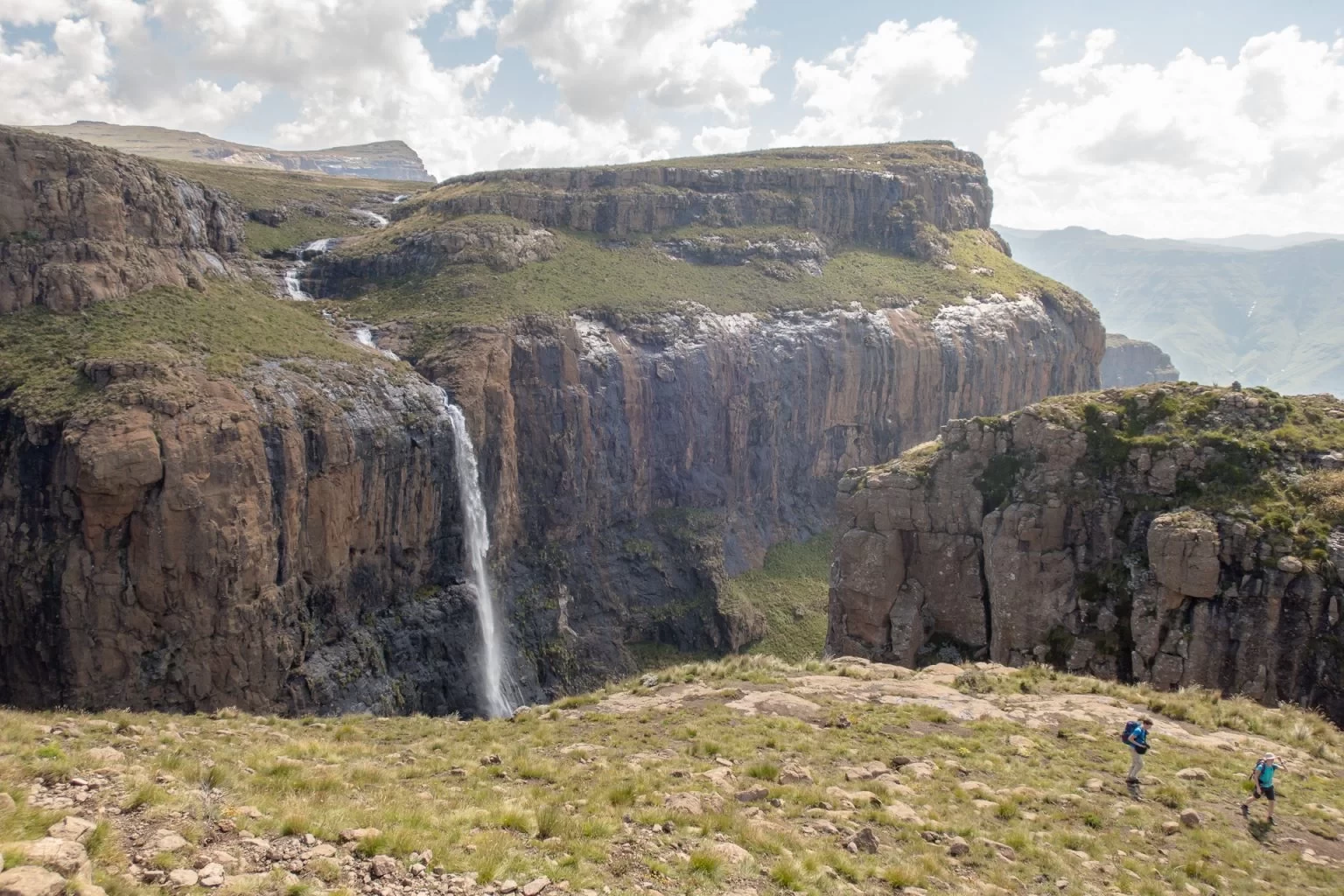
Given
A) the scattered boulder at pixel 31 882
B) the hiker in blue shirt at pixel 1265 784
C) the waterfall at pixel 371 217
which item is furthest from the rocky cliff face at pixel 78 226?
the hiker in blue shirt at pixel 1265 784

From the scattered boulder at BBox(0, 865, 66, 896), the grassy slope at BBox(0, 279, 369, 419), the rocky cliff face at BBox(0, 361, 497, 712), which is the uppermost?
the grassy slope at BBox(0, 279, 369, 419)

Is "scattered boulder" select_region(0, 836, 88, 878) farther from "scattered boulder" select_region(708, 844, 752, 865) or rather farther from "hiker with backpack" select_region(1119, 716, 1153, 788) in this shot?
"hiker with backpack" select_region(1119, 716, 1153, 788)

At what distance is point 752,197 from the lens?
101 m

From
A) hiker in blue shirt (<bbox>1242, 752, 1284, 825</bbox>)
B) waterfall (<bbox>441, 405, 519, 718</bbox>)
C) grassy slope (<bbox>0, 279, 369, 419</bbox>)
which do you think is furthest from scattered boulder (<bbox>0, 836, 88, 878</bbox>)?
waterfall (<bbox>441, 405, 519, 718</bbox>)

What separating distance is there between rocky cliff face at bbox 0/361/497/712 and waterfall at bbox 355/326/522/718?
3.96 m

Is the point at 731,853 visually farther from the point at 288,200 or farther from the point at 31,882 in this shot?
the point at 288,200

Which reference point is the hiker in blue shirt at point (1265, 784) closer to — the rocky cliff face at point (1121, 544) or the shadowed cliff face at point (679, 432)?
the rocky cliff face at point (1121, 544)

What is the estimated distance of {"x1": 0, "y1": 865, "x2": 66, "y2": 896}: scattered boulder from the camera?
870 cm

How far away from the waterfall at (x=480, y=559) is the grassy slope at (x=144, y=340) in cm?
829

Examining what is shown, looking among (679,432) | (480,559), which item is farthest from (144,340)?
(679,432)

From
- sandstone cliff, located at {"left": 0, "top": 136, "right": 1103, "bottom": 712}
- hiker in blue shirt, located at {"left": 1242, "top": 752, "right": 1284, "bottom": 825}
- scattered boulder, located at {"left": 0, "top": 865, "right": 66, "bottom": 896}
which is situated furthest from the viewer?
sandstone cliff, located at {"left": 0, "top": 136, "right": 1103, "bottom": 712}

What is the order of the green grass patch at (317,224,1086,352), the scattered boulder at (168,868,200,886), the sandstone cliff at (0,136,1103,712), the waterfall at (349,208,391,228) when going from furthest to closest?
the waterfall at (349,208,391,228) → the green grass patch at (317,224,1086,352) → the sandstone cliff at (0,136,1103,712) → the scattered boulder at (168,868,200,886)

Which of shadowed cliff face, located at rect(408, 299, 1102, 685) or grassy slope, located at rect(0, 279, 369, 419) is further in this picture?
shadowed cliff face, located at rect(408, 299, 1102, 685)

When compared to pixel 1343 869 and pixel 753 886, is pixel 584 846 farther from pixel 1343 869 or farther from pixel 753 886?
pixel 1343 869
